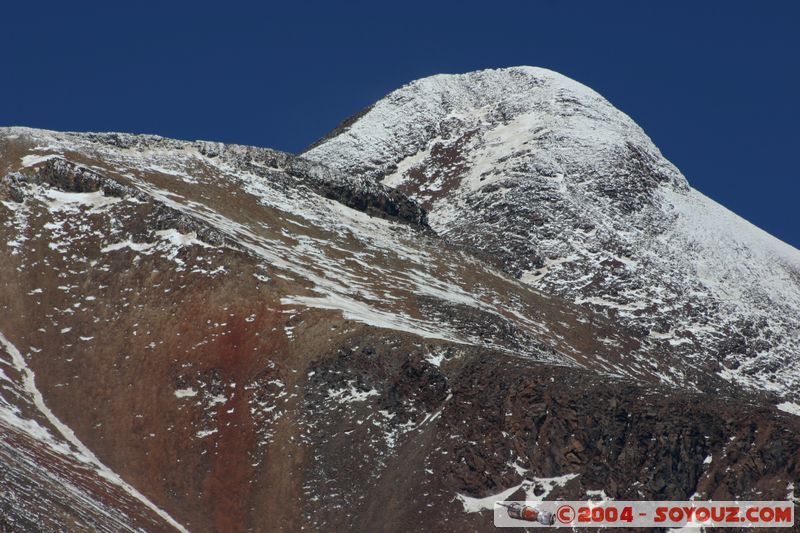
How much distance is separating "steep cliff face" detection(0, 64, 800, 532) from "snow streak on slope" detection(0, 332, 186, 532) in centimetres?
18

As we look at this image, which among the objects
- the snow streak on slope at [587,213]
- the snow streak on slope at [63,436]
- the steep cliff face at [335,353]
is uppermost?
the snow streak on slope at [587,213]

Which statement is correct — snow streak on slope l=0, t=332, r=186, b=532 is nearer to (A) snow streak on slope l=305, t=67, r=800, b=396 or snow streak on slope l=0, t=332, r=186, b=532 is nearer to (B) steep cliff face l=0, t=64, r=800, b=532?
(B) steep cliff face l=0, t=64, r=800, b=532

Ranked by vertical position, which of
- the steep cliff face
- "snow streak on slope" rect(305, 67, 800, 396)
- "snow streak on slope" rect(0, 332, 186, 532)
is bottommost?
"snow streak on slope" rect(0, 332, 186, 532)

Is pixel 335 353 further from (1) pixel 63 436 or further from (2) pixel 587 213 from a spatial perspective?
(2) pixel 587 213

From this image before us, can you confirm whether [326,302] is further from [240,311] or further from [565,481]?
[565,481]

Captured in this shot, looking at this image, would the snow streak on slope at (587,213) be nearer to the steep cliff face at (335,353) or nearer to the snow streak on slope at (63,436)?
the steep cliff face at (335,353)

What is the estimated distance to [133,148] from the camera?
109125 mm

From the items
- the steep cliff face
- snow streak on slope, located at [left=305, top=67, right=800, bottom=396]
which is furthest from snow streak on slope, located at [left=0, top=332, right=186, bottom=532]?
snow streak on slope, located at [left=305, top=67, right=800, bottom=396]

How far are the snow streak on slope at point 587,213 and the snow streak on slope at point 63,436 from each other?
52.4 metres

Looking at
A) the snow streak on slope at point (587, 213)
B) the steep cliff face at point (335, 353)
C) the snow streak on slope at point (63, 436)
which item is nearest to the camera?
the steep cliff face at point (335, 353)

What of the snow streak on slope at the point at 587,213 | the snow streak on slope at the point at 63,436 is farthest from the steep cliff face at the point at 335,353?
the snow streak on slope at the point at 587,213

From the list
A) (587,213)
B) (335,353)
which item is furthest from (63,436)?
(587,213)

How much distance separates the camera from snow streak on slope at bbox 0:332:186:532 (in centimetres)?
6806

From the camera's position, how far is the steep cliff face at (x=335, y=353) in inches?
2514
